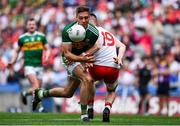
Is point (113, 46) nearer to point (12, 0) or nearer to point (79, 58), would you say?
point (79, 58)

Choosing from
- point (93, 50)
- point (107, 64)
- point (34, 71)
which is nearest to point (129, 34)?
point (34, 71)

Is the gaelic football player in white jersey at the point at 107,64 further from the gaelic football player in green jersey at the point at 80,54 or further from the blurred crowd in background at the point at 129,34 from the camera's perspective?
the blurred crowd in background at the point at 129,34

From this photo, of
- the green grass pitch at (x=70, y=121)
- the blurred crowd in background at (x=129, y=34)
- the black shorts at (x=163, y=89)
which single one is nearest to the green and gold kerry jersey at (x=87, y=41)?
the green grass pitch at (x=70, y=121)

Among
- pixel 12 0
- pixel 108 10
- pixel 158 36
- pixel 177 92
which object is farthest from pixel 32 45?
pixel 12 0

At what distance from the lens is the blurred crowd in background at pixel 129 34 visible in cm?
2475

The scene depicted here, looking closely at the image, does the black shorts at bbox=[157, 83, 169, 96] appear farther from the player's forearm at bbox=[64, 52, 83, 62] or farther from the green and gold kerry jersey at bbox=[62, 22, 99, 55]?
the player's forearm at bbox=[64, 52, 83, 62]

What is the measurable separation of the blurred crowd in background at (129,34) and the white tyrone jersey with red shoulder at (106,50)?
9401 mm

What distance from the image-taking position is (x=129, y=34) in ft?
90.0

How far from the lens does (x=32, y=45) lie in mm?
20766

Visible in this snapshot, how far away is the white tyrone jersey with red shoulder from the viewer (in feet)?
47.7

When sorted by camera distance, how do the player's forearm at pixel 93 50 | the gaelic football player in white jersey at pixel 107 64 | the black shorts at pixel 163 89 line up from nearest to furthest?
the player's forearm at pixel 93 50, the gaelic football player in white jersey at pixel 107 64, the black shorts at pixel 163 89

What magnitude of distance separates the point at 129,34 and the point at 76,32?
45.2 ft

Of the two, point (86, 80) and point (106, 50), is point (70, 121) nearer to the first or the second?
point (86, 80)

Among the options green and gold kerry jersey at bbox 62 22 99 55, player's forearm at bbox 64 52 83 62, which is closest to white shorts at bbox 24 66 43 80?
green and gold kerry jersey at bbox 62 22 99 55
